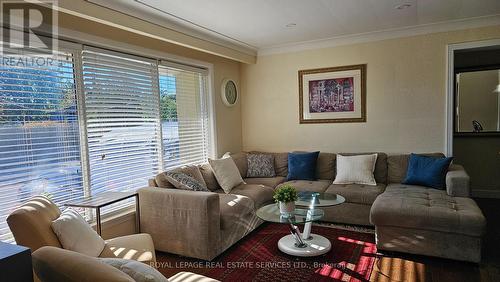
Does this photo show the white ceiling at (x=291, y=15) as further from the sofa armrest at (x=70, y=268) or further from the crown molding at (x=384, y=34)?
the sofa armrest at (x=70, y=268)

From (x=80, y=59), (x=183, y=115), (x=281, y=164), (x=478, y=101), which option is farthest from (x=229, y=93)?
(x=478, y=101)

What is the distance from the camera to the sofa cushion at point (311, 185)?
4027 mm

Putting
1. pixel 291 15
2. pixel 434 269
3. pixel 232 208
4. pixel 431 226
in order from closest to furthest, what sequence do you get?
1. pixel 434 269
2. pixel 431 226
3. pixel 232 208
4. pixel 291 15

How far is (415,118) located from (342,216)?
166cm

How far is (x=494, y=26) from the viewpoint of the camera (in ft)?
12.6

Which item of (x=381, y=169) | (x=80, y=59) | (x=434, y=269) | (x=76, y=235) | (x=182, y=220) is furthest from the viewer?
(x=381, y=169)

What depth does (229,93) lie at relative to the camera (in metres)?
5.11

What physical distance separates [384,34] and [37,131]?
4.15 m

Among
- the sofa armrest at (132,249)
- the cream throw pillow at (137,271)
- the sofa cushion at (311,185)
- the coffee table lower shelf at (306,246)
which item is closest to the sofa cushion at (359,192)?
the sofa cushion at (311,185)

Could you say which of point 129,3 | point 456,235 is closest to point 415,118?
point 456,235

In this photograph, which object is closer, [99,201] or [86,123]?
[99,201]

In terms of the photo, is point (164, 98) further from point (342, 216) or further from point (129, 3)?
point (342, 216)

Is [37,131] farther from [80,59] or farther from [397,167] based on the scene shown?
[397,167]

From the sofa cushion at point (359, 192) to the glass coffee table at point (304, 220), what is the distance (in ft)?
1.34
